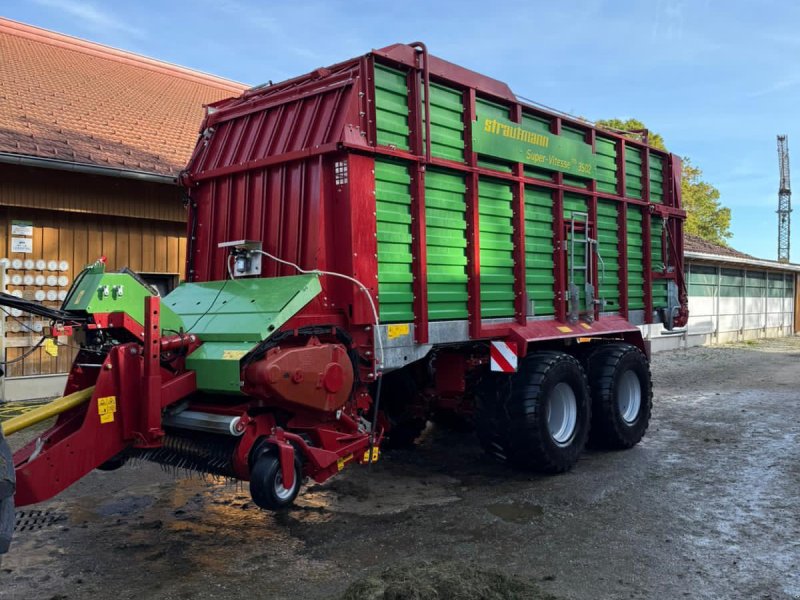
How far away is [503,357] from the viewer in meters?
6.09

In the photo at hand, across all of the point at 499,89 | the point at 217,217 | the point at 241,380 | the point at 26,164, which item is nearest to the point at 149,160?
the point at 26,164

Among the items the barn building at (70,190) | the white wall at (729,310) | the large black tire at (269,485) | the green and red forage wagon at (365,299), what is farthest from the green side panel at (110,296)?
the white wall at (729,310)

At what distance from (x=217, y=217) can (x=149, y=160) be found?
537 cm

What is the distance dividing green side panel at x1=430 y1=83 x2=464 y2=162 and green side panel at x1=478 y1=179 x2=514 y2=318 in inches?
16.1

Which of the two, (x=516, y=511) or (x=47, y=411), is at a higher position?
(x=47, y=411)

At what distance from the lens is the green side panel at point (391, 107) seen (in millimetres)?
5277

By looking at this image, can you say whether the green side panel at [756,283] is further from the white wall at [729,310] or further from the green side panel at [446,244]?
the green side panel at [446,244]

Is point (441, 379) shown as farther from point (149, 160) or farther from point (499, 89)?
point (149, 160)

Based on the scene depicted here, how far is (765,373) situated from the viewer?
14.6 meters

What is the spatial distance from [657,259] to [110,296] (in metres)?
6.45

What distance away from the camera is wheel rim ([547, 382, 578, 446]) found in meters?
6.56

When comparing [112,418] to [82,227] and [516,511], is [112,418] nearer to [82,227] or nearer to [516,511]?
[516,511]

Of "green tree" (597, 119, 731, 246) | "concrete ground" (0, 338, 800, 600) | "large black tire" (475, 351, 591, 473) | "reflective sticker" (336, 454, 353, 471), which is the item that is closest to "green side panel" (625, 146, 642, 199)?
"large black tire" (475, 351, 591, 473)

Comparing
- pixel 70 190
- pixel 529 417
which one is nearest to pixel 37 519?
pixel 529 417
